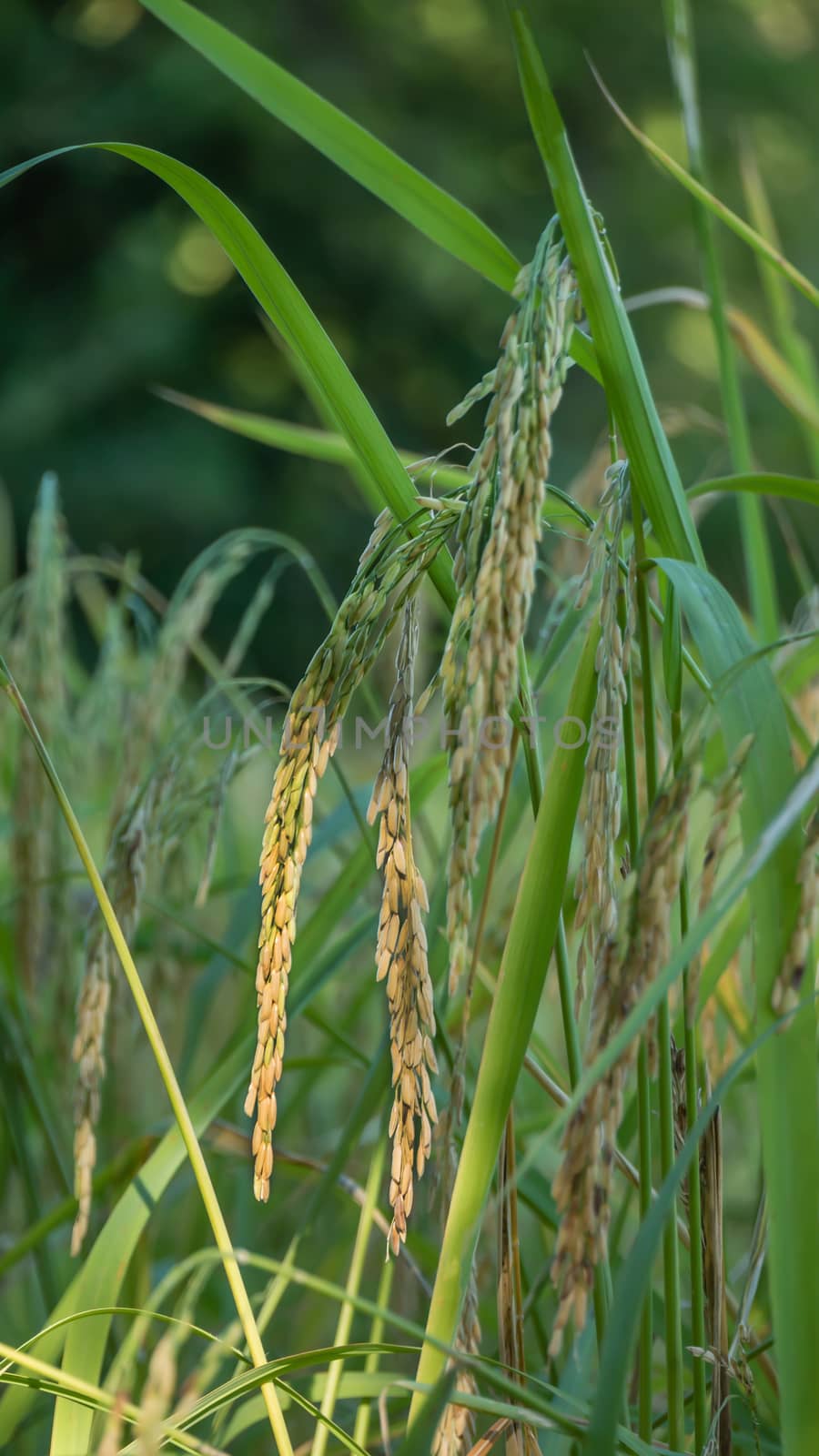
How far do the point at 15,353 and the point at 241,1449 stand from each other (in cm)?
613

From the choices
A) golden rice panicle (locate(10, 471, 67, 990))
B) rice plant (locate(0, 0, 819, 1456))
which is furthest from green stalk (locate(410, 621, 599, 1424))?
golden rice panicle (locate(10, 471, 67, 990))

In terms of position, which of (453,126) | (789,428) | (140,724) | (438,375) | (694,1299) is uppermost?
(453,126)

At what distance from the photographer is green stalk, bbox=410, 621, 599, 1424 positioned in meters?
0.31

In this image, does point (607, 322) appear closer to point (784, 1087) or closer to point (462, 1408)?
point (784, 1087)

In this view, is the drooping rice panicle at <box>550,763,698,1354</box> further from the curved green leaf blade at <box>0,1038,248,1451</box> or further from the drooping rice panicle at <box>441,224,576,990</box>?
the curved green leaf blade at <box>0,1038,248,1451</box>

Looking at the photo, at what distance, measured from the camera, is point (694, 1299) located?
35 centimetres

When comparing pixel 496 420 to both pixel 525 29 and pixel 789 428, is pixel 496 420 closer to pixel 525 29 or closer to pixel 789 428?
pixel 525 29

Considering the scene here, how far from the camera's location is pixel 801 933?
0.81 ft

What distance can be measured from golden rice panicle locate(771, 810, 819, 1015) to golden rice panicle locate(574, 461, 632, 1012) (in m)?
0.05

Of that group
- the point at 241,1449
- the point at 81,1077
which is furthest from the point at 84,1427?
the point at 241,1449

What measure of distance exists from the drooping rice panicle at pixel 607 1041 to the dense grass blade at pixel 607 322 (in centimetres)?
11

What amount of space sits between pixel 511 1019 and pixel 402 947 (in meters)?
0.04

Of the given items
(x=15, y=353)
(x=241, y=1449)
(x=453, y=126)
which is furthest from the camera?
(x=453, y=126)

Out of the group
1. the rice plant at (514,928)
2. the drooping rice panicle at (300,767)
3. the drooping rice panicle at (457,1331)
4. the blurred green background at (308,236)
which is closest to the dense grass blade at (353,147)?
the rice plant at (514,928)
